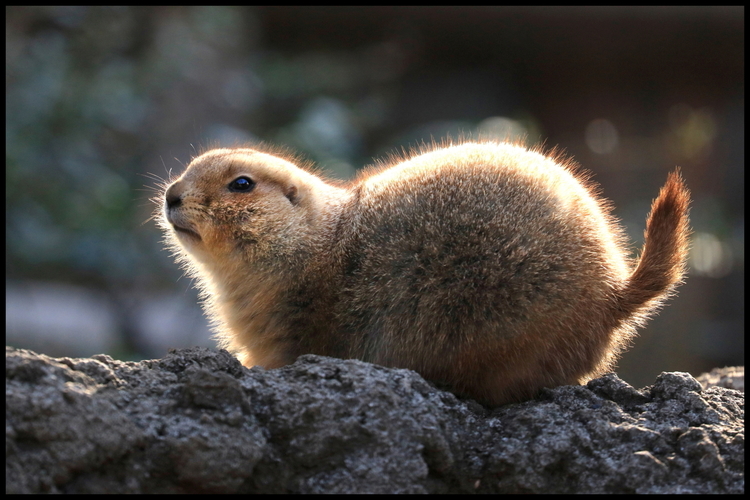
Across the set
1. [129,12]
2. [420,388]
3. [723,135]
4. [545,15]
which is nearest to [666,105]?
[723,135]

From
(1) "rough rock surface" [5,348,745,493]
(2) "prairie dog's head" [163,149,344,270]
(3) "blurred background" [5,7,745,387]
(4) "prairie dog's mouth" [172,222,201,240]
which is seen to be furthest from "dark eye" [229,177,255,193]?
(3) "blurred background" [5,7,745,387]

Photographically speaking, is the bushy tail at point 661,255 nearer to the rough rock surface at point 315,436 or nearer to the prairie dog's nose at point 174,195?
the rough rock surface at point 315,436

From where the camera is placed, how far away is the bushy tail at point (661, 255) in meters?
3.52

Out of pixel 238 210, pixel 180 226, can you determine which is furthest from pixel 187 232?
pixel 238 210

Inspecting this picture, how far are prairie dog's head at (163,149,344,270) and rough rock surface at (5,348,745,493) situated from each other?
35.9 inches

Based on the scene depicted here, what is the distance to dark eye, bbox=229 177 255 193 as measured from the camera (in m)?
3.91

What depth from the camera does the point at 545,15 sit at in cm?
1152

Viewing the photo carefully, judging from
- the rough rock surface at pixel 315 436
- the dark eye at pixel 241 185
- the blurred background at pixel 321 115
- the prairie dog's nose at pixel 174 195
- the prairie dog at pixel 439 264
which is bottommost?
the rough rock surface at pixel 315 436

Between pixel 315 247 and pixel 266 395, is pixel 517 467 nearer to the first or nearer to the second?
pixel 266 395

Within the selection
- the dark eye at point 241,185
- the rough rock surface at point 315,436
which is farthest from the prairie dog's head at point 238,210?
the rough rock surface at point 315,436

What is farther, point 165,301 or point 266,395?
point 165,301

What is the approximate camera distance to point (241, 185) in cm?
392

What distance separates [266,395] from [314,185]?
176 cm

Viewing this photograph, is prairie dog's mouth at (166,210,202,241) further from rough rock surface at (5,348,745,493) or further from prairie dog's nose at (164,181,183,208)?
rough rock surface at (5,348,745,493)
